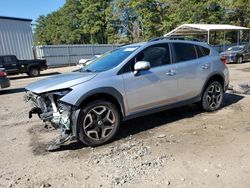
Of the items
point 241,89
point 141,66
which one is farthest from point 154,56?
point 241,89

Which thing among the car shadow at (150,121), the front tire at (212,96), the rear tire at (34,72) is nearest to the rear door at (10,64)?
the rear tire at (34,72)

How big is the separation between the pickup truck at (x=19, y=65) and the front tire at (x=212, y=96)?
1554cm

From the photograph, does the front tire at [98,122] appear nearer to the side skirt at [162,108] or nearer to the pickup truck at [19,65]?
the side skirt at [162,108]

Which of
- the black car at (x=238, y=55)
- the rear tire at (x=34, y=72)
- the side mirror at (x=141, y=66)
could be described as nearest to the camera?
the side mirror at (x=141, y=66)

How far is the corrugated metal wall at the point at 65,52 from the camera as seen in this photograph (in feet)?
93.1

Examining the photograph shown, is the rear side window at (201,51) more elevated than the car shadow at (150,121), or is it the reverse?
the rear side window at (201,51)

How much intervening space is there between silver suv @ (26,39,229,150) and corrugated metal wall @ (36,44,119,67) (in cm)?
2418

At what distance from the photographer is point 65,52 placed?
30281mm

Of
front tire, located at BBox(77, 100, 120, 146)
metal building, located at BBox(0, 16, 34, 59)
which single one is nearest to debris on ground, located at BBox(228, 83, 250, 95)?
front tire, located at BBox(77, 100, 120, 146)

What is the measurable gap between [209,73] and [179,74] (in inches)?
39.5

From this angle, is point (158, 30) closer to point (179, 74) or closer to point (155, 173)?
point (179, 74)

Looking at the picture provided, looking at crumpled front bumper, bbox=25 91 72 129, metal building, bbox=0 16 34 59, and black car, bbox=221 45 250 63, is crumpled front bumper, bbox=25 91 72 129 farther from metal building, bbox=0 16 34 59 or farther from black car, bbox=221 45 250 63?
metal building, bbox=0 16 34 59

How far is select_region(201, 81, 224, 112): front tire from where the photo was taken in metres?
6.38

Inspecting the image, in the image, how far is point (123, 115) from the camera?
16.4 ft
